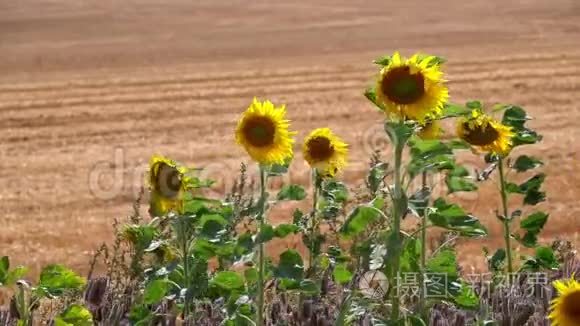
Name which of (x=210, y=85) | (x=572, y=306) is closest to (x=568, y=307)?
(x=572, y=306)

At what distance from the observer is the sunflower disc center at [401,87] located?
8.05ft

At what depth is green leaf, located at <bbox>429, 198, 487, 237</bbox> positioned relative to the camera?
251 cm

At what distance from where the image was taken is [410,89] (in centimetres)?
246

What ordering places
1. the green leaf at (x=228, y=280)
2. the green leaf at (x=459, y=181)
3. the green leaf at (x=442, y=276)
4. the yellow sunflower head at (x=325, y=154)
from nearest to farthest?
the green leaf at (x=442, y=276) → the green leaf at (x=228, y=280) → the green leaf at (x=459, y=181) → the yellow sunflower head at (x=325, y=154)

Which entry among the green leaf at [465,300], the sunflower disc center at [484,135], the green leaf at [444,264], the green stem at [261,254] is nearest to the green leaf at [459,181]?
the sunflower disc center at [484,135]

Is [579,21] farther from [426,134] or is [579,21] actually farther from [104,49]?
[426,134]

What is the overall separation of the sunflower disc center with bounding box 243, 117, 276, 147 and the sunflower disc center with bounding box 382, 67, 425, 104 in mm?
377

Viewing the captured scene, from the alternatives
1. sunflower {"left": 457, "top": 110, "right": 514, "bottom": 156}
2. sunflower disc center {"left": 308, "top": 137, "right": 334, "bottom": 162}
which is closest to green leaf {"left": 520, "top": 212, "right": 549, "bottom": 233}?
Answer: sunflower {"left": 457, "top": 110, "right": 514, "bottom": 156}

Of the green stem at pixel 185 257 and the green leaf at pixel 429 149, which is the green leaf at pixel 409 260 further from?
the green stem at pixel 185 257

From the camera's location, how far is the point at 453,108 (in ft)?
8.66

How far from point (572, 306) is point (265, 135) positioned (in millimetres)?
867

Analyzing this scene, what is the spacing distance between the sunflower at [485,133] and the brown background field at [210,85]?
145 inches

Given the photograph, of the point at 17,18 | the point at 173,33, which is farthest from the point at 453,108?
the point at 17,18

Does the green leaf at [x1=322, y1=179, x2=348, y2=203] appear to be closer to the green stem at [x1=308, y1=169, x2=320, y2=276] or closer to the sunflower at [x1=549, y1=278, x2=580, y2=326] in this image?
the green stem at [x1=308, y1=169, x2=320, y2=276]
